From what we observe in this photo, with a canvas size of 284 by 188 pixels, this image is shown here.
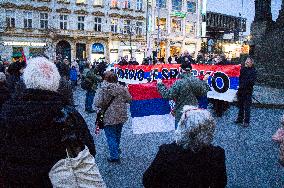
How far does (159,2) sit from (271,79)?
3780 centimetres

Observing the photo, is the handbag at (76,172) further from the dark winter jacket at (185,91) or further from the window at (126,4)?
the window at (126,4)

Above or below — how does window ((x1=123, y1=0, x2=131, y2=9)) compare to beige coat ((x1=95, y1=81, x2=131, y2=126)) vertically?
above

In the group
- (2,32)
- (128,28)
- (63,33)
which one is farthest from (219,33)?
(2,32)

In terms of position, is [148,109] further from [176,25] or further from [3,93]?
[176,25]

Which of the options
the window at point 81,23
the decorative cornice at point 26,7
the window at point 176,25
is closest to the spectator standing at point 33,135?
the decorative cornice at point 26,7

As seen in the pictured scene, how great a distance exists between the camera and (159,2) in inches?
2067

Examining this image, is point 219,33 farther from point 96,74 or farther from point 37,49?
point 96,74

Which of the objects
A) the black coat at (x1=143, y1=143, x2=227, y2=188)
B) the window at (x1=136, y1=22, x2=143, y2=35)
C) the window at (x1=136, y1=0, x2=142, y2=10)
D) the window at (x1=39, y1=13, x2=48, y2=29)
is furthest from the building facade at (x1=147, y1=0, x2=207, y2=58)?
the black coat at (x1=143, y1=143, x2=227, y2=188)

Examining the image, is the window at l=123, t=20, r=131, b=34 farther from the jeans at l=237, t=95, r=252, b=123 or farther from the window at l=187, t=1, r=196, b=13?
the jeans at l=237, t=95, r=252, b=123

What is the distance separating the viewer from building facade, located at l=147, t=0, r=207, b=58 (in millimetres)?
51875

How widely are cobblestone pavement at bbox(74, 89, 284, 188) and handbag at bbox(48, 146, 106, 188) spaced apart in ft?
9.85

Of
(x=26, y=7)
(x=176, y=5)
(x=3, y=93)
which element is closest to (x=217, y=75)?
(x=3, y=93)

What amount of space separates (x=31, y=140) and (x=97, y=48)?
149ft

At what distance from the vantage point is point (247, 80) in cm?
984
